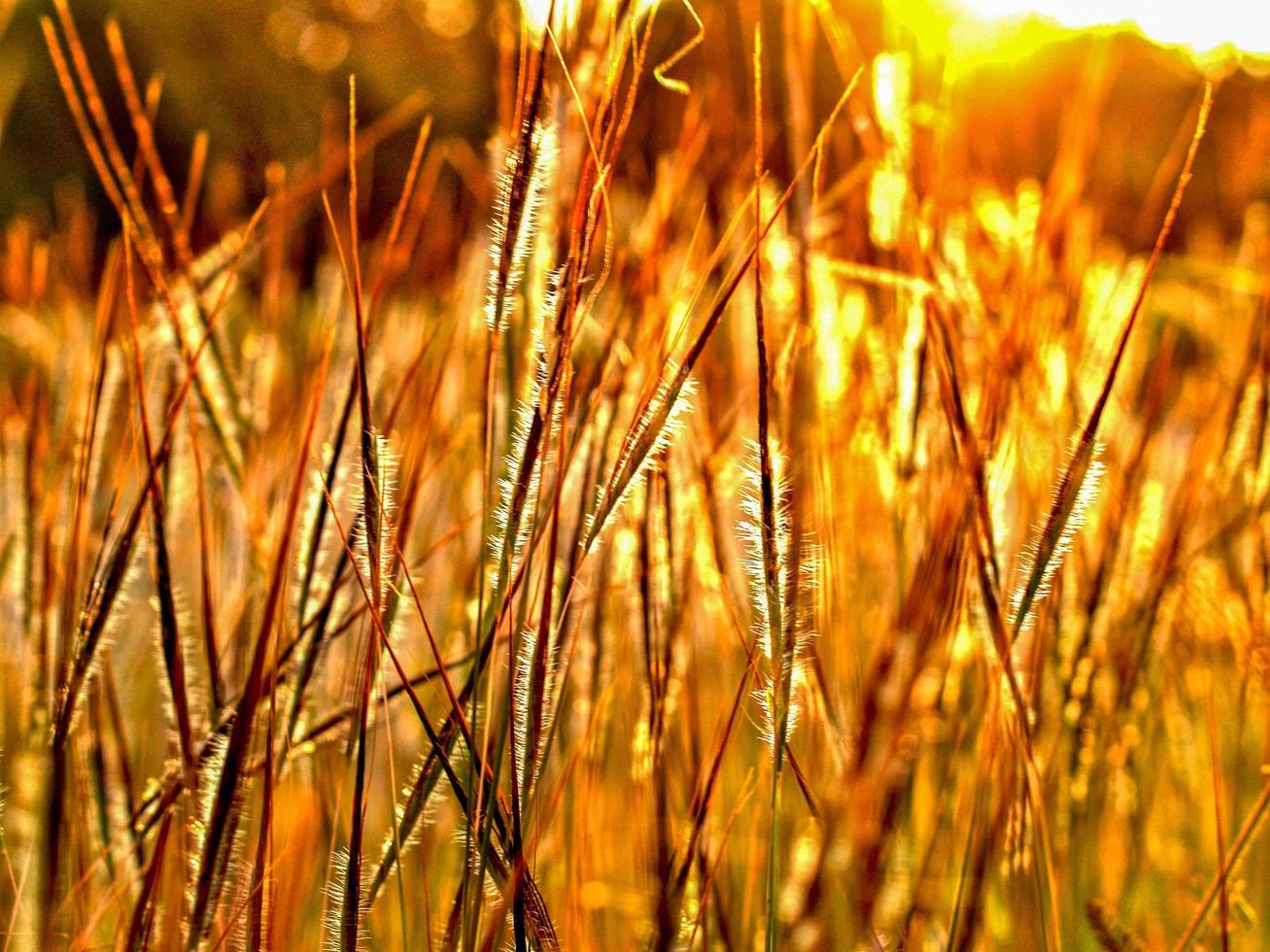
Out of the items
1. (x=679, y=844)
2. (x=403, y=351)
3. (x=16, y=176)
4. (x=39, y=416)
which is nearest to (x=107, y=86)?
(x=16, y=176)

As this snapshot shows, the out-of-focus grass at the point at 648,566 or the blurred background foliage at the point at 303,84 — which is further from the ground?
the blurred background foliage at the point at 303,84

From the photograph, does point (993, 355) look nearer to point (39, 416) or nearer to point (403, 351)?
point (39, 416)

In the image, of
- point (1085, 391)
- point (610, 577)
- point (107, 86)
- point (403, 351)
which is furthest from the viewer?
point (107, 86)

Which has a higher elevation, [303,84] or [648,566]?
[303,84]

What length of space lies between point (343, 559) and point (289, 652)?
47 millimetres

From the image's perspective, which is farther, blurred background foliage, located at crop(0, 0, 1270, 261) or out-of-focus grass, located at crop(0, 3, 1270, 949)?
blurred background foliage, located at crop(0, 0, 1270, 261)

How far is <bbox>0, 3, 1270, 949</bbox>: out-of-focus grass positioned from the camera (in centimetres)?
39

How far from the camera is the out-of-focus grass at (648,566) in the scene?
1.28 feet

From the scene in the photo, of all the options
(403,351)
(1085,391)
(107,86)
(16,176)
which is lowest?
(1085,391)

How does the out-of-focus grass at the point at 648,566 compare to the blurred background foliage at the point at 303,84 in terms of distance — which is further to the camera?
the blurred background foliage at the point at 303,84

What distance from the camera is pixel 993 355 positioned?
1.79 feet

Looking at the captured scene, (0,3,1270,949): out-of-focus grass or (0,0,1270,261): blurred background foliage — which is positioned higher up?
(0,0,1270,261): blurred background foliage

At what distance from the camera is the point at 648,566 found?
0.48 m

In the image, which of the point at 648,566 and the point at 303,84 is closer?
the point at 648,566
